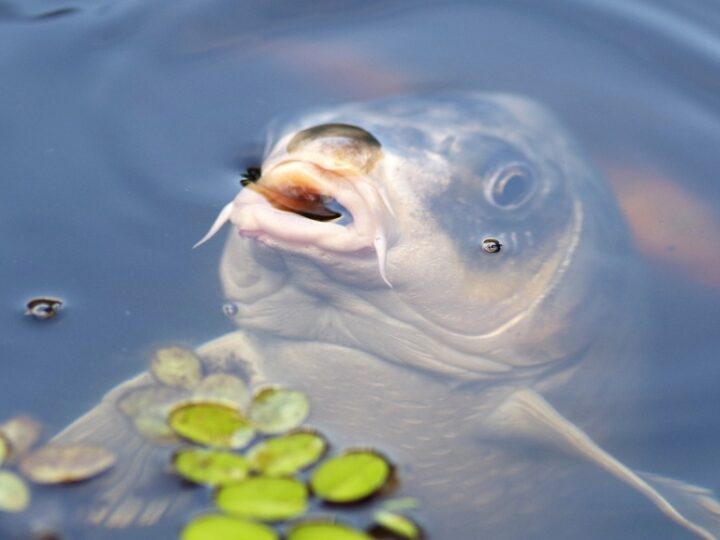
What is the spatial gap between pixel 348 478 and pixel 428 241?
2.68 feet

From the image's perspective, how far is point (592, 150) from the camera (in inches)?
157

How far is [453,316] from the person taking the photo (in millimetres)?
3146

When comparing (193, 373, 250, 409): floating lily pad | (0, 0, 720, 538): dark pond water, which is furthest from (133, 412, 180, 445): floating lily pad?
(0, 0, 720, 538): dark pond water

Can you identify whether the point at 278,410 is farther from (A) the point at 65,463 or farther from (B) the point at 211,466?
(A) the point at 65,463

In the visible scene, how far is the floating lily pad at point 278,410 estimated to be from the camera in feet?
8.70

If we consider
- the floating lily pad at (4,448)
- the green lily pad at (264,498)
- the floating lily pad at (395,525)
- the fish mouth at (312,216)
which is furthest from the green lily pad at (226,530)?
the fish mouth at (312,216)

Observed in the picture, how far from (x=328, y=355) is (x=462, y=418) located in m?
0.46

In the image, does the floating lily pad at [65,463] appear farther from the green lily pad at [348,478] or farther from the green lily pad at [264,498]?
the green lily pad at [348,478]

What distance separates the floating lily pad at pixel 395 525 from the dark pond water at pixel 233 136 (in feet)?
1.77

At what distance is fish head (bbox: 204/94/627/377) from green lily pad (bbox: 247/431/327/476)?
1.68 feet

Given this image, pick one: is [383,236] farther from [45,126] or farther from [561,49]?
[561,49]

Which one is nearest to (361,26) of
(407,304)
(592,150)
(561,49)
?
(561,49)

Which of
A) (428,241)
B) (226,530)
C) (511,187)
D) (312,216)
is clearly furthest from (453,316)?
(226,530)

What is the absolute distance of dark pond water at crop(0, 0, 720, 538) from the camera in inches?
120
